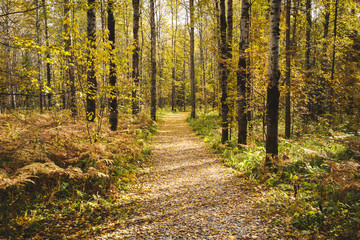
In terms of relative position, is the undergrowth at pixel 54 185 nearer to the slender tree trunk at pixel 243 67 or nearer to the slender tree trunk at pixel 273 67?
the slender tree trunk at pixel 273 67

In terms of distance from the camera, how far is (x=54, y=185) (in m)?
4.51

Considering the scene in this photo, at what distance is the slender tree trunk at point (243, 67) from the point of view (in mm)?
7652

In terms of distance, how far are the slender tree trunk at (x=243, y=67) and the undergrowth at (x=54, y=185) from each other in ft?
16.2

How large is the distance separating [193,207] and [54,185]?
315 centimetres

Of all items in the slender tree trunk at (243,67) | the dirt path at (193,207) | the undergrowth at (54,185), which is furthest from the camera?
the slender tree trunk at (243,67)

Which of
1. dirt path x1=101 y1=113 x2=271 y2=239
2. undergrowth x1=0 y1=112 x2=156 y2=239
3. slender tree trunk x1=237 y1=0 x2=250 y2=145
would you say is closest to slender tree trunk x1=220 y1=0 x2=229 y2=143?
slender tree trunk x1=237 y1=0 x2=250 y2=145

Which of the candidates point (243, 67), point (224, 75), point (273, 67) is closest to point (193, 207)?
point (273, 67)

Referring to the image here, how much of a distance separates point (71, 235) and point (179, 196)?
248cm

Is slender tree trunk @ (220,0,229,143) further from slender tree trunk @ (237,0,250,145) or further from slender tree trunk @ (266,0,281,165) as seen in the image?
slender tree trunk @ (266,0,281,165)

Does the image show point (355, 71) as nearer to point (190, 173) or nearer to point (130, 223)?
point (190, 173)

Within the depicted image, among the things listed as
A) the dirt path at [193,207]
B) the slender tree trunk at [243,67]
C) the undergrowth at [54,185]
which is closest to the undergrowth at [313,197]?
the dirt path at [193,207]

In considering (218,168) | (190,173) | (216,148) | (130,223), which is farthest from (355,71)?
(130,223)

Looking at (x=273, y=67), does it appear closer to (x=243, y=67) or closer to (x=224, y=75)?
(x=243, y=67)

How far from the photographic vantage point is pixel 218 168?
7.07m
